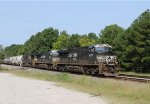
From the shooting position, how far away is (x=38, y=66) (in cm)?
7056

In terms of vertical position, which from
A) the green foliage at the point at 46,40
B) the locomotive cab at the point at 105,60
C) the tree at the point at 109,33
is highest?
the green foliage at the point at 46,40

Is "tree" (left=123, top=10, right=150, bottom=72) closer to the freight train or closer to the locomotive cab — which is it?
the freight train

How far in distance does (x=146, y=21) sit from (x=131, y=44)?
450 cm

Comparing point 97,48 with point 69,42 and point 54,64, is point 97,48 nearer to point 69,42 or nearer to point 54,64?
point 54,64

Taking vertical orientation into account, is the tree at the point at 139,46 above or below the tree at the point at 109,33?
below

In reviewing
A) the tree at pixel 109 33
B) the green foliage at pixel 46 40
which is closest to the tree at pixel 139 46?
the tree at pixel 109 33

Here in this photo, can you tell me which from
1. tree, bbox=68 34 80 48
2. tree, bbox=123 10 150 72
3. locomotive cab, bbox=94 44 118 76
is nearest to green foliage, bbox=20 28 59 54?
tree, bbox=68 34 80 48

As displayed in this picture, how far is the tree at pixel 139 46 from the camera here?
1896 inches

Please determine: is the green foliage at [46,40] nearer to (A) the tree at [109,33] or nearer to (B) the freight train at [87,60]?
(A) the tree at [109,33]

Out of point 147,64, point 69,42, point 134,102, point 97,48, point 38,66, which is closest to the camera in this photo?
point 134,102

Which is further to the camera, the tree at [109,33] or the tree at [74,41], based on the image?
the tree at [74,41]

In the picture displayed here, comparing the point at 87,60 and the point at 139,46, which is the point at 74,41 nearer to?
the point at 139,46

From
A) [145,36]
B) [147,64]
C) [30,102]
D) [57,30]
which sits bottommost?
[30,102]

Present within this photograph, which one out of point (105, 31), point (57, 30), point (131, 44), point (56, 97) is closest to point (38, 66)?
point (105, 31)
